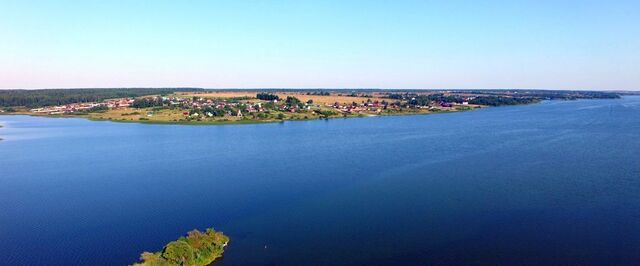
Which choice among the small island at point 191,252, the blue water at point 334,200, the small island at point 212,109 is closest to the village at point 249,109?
the small island at point 212,109

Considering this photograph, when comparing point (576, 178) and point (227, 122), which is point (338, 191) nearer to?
point (576, 178)

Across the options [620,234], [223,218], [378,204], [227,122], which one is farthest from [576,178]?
[227,122]

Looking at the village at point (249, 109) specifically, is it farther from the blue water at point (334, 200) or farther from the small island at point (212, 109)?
the blue water at point (334, 200)

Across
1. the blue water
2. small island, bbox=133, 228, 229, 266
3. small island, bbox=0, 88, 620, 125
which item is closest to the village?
small island, bbox=0, 88, 620, 125

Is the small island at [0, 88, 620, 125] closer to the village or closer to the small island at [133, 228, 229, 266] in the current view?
the village

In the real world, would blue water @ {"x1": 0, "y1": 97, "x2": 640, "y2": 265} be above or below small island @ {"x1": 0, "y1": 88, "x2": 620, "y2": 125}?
below

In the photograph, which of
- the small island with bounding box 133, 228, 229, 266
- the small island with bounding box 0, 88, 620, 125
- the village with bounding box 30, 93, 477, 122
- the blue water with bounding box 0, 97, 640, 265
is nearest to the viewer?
the small island with bounding box 133, 228, 229, 266

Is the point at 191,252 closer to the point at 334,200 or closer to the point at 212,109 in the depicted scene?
the point at 334,200
